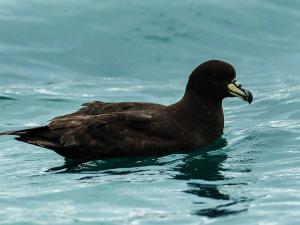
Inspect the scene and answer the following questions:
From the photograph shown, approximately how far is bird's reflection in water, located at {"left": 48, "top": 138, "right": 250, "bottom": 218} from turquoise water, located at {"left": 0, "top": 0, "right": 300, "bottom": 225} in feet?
0.05

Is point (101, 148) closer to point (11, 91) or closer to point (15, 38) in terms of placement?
point (11, 91)

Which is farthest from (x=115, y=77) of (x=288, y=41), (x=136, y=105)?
(x=136, y=105)

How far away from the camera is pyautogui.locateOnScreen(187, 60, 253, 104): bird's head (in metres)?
12.8

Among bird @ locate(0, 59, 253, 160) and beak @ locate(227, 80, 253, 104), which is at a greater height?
beak @ locate(227, 80, 253, 104)

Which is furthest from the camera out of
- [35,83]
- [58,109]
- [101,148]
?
[35,83]

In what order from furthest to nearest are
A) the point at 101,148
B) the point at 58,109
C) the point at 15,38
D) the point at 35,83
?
the point at 15,38, the point at 35,83, the point at 58,109, the point at 101,148

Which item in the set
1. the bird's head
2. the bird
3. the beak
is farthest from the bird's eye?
the bird

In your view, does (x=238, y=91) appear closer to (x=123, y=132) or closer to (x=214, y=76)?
(x=214, y=76)

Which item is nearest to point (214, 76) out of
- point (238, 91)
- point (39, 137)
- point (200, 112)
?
point (238, 91)

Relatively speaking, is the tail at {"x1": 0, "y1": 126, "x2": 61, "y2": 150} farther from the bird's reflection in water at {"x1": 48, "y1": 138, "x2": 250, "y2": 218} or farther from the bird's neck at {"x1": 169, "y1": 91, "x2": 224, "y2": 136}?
the bird's neck at {"x1": 169, "y1": 91, "x2": 224, "y2": 136}

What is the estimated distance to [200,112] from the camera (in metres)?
12.8

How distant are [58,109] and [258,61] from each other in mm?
3891

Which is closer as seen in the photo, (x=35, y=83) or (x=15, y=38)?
(x=35, y=83)

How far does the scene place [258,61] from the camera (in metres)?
18.2
